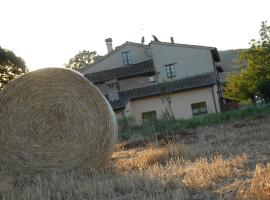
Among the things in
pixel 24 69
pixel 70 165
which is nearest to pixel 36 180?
pixel 70 165

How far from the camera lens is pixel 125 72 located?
144 ft

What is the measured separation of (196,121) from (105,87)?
2584 centimetres

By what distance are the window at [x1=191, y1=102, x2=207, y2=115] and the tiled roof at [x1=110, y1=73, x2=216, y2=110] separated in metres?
1.43

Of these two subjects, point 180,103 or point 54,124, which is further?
point 180,103

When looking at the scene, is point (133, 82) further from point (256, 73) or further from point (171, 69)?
point (256, 73)

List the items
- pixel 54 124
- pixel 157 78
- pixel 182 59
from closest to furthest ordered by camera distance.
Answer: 1. pixel 54 124
2. pixel 182 59
3. pixel 157 78

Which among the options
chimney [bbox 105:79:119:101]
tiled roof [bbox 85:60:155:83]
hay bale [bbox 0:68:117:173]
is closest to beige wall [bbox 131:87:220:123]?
chimney [bbox 105:79:119:101]

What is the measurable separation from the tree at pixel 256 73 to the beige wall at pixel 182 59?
101 inches

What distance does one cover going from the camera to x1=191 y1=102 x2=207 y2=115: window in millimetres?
39625

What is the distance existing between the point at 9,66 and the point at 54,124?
40.2ft

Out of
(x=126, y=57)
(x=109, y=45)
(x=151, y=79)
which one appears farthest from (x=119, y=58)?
(x=109, y=45)

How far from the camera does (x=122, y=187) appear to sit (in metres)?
6.38

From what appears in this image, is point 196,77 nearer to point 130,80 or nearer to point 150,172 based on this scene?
point 130,80

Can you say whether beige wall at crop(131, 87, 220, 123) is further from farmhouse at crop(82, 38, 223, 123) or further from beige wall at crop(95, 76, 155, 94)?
beige wall at crop(95, 76, 155, 94)
